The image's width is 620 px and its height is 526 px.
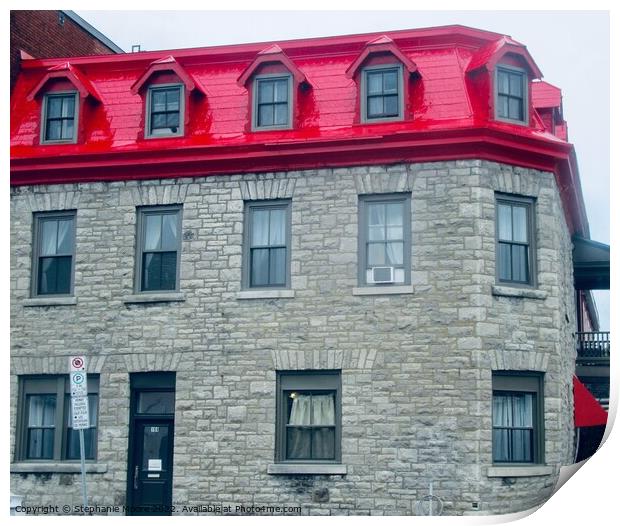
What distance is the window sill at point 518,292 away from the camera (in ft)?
50.2

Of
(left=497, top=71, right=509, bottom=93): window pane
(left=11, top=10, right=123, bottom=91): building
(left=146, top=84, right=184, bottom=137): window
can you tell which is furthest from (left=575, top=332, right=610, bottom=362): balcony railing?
(left=11, top=10, right=123, bottom=91): building

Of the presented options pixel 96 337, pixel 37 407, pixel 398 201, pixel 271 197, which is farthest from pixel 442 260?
pixel 37 407

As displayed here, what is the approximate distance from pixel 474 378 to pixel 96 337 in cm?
574

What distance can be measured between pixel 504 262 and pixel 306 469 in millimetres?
4253

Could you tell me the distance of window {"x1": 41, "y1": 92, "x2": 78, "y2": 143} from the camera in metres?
17.1

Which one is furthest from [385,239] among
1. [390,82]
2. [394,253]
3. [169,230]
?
[169,230]

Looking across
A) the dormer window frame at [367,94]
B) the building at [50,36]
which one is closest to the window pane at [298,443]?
the dormer window frame at [367,94]

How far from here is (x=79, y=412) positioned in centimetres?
1474

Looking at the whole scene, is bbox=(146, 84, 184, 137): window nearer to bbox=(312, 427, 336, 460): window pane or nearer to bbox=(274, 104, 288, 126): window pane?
bbox=(274, 104, 288, 126): window pane

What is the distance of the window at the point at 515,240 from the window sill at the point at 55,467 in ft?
21.9

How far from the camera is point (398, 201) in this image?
1579 cm

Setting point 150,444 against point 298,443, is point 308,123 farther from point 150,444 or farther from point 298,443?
point 150,444

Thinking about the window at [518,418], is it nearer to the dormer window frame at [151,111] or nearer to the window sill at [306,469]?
the window sill at [306,469]

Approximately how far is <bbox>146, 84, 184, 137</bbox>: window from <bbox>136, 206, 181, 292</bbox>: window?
1340mm
